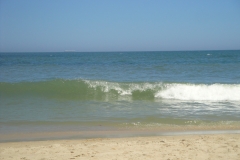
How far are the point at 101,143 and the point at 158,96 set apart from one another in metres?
8.00

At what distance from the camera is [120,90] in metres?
14.4

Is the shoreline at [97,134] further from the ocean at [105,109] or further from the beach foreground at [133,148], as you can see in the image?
the beach foreground at [133,148]

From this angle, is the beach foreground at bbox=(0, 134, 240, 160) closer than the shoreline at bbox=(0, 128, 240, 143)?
Yes

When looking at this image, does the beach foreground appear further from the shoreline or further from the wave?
the wave

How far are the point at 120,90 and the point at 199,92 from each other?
4033 mm

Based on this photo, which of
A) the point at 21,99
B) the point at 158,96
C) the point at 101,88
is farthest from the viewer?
the point at 101,88

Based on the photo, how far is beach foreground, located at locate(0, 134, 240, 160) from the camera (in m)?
5.05

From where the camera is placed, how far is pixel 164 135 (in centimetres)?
671

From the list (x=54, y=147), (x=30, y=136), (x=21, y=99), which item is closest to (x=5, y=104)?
(x=21, y=99)

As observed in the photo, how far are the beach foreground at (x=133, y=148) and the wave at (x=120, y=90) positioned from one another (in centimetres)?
670

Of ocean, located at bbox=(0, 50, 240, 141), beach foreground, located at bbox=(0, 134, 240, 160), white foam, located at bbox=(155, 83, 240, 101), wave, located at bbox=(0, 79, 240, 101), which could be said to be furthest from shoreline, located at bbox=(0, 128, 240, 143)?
white foam, located at bbox=(155, 83, 240, 101)

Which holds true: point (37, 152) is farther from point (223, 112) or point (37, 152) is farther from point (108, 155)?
point (223, 112)

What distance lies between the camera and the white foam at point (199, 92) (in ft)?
43.2

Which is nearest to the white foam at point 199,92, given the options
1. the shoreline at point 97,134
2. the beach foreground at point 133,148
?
the shoreline at point 97,134
